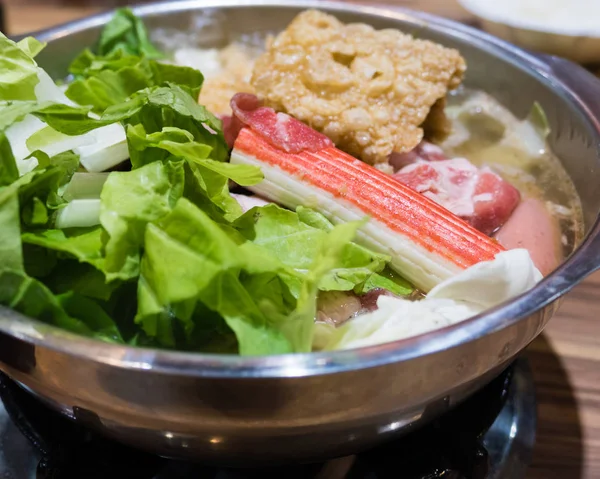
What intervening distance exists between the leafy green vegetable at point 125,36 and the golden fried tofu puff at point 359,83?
19.6 inches

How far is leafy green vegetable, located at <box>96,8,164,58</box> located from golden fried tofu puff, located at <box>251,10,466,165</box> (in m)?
0.50

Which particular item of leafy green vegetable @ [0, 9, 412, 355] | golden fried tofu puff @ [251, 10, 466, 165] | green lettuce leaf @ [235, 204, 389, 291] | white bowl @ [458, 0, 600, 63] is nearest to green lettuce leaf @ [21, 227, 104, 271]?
leafy green vegetable @ [0, 9, 412, 355]

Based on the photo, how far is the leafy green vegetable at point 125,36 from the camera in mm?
1750

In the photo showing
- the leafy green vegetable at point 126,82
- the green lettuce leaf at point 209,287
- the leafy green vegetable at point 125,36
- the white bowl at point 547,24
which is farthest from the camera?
the white bowl at point 547,24

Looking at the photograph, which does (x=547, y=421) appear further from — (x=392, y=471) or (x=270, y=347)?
(x=270, y=347)

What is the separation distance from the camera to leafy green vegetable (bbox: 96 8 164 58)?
1.75 meters

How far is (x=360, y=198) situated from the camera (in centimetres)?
111

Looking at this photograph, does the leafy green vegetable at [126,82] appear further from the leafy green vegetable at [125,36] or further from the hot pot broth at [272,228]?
the leafy green vegetable at [125,36]

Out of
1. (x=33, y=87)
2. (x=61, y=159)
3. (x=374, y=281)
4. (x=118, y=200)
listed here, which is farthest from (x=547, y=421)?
(x=33, y=87)

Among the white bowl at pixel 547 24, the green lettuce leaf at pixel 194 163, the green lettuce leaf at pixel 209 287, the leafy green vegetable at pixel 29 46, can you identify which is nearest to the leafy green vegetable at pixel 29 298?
the green lettuce leaf at pixel 209 287

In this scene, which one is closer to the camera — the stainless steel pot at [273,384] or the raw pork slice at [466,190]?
the stainless steel pot at [273,384]

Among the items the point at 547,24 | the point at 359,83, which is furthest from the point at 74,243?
the point at 547,24

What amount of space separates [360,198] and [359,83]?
0.37 metres

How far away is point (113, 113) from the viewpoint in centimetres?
105
